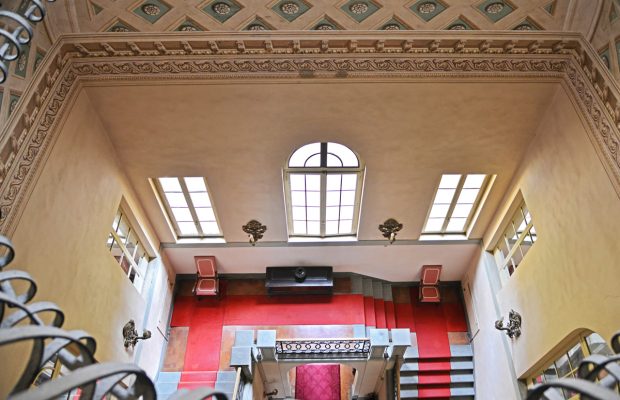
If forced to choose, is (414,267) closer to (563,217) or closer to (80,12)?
(563,217)

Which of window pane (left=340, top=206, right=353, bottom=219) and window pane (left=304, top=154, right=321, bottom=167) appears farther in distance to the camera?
window pane (left=340, top=206, right=353, bottom=219)

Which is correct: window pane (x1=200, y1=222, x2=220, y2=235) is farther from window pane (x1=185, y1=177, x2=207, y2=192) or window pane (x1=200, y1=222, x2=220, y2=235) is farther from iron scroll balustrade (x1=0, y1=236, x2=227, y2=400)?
iron scroll balustrade (x1=0, y1=236, x2=227, y2=400)

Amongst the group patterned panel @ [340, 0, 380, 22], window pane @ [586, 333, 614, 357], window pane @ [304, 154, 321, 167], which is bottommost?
window pane @ [586, 333, 614, 357]

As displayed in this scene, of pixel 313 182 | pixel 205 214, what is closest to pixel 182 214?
pixel 205 214

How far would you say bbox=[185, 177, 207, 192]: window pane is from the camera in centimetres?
812

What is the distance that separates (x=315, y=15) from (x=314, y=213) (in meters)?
4.28

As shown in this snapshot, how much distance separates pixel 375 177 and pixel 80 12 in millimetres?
4925

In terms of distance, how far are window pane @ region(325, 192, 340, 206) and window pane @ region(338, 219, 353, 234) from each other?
0.59 metres

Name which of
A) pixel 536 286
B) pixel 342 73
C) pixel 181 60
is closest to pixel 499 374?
pixel 536 286

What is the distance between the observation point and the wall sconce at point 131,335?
7559 millimetres

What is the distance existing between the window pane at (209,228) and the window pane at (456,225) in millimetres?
4811

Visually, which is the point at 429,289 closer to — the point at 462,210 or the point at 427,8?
the point at 462,210

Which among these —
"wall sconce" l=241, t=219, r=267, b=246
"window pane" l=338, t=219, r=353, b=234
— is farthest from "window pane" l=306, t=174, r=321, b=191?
"wall sconce" l=241, t=219, r=267, b=246

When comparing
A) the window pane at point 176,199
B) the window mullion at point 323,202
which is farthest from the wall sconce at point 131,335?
the window mullion at point 323,202
